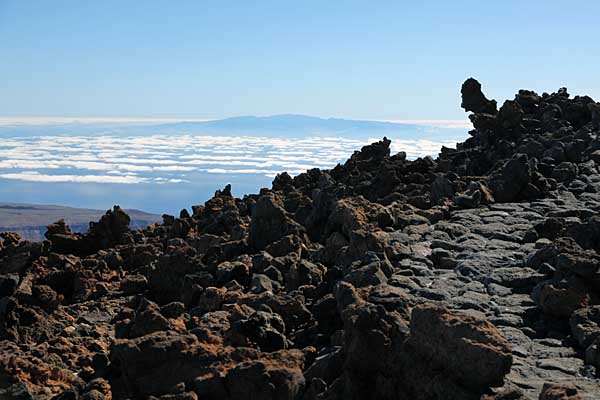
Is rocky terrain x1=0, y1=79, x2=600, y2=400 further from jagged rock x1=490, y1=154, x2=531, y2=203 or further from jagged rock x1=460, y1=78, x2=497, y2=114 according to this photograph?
jagged rock x1=460, y1=78, x2=497, y2=114

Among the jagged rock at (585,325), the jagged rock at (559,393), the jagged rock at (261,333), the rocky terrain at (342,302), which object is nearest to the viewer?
the jagged rock at (559,393)

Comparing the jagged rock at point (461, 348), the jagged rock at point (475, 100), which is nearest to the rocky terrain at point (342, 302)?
the jagged rock at point (461, 348)

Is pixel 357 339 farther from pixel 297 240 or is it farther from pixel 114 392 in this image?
pixel 297 240

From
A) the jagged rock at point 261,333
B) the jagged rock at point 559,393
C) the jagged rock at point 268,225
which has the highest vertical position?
the jagged rock at point 268,225

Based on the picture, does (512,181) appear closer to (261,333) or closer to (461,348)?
(261,333)

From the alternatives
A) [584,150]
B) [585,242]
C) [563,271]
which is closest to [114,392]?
[563,271]

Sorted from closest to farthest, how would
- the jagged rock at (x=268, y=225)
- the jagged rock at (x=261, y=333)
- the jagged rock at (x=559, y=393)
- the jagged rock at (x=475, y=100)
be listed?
the jagged rock at (x=559, y=393), the jagged rock at (x=261, y=333), the jagged rock at (x=268, y=225), the jagged rock at (x=475, y=100)

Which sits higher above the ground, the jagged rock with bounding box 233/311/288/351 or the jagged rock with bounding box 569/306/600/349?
the jagged rock with bounding box 569/306/600/349

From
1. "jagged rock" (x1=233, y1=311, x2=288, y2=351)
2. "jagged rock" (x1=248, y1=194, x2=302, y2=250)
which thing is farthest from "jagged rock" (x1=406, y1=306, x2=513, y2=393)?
"jagged rock" (x1=248, y1=194, x2=302, y2=250)

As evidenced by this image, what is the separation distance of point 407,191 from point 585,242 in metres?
13.1

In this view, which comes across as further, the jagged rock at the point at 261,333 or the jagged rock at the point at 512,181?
the jagged rock at the point at 512,181

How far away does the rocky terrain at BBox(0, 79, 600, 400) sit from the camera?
10.1m

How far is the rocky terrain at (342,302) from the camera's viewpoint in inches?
397

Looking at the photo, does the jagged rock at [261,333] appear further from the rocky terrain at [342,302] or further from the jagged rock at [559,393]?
the jagged rock at [559,393]
